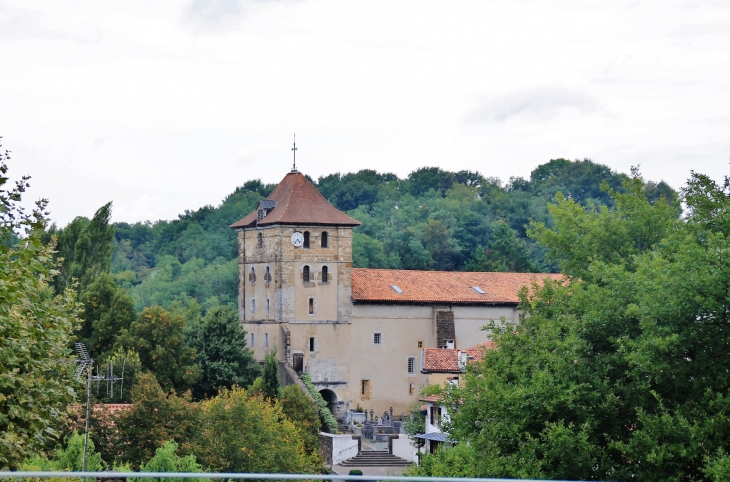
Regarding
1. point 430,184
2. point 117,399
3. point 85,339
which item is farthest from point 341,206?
point 117,399

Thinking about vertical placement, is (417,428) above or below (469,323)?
below

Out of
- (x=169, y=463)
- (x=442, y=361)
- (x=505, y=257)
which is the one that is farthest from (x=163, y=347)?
(x=505, y=257)

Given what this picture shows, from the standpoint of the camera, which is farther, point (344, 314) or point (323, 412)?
point (344, 314)

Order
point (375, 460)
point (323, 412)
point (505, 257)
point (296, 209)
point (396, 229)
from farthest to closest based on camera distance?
point (396, 229) < point (505, 257) < point (296, 209) < point (323, 412) < point (375, 460)

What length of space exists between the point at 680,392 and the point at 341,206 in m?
107

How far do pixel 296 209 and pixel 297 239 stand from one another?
175cm

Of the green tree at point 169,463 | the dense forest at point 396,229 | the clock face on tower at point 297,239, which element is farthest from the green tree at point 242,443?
the dense forest at point 396,229

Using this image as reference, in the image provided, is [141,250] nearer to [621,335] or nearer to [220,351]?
[220,351]

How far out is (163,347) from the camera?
54438 mm

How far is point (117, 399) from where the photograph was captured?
4775cm

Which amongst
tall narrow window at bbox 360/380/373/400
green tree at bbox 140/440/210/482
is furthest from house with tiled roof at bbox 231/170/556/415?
green tree at bbox 140/440/210/482

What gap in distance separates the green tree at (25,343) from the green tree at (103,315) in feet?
125

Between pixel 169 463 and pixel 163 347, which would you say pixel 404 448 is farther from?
pixel 169 463

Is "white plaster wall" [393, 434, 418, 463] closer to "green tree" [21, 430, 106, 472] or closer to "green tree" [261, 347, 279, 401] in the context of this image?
"green tree" [261, 347, 279, 401]
